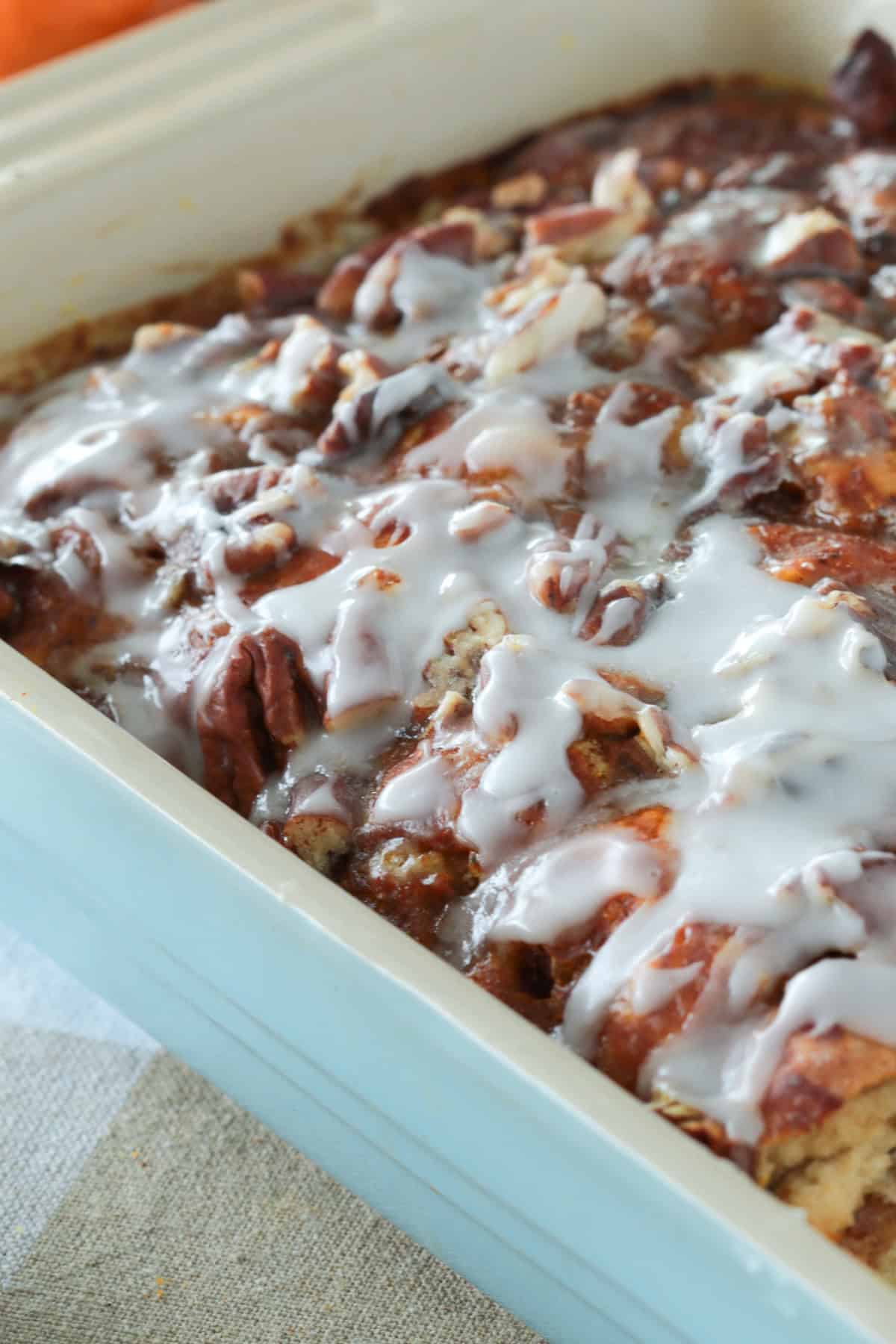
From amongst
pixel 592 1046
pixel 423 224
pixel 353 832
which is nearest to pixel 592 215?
pixel 423 224

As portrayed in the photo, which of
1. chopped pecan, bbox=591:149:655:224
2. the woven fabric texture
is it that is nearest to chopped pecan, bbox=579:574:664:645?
the woven fabric texture

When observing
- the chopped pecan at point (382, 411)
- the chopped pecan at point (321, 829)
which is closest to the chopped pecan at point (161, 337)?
the chopped pecan at point (382, 411)

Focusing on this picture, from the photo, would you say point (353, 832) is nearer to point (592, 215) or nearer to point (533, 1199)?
point (533, 1199)

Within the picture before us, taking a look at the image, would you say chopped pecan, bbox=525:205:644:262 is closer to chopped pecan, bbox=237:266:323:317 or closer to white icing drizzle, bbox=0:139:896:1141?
white icing drizzle, bbox=0:139:896:1141

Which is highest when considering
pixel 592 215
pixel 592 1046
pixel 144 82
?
pixel 144 82

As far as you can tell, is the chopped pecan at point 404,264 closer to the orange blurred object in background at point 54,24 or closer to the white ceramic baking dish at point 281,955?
the white ceramic baking dish at point 281,955
